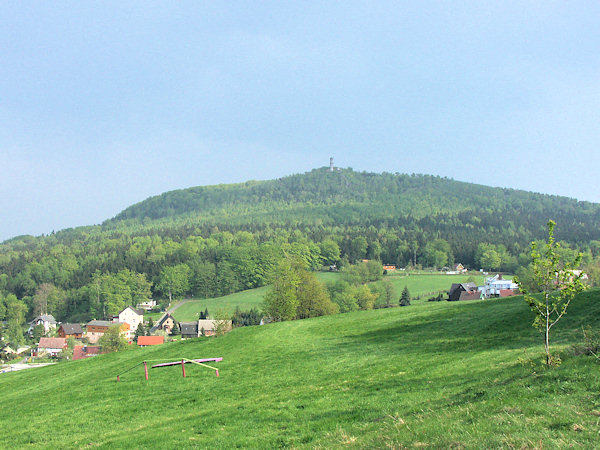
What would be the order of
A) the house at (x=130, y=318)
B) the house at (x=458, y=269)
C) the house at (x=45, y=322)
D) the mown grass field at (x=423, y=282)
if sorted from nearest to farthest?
1. the mown grass field at (x=423, y=282)
2. the house at (x=130, y=318)
3. the house at (x=45, y=322)
4. the house at (x=458, y=269)

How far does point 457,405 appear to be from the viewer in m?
11.0

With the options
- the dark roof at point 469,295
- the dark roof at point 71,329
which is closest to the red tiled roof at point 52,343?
the dark roof at point 71,329

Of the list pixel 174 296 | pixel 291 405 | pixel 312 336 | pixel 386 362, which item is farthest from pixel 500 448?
pixel 174 296

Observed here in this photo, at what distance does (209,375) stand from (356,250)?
147962 millimetres

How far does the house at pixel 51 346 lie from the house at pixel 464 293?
83.8 meters

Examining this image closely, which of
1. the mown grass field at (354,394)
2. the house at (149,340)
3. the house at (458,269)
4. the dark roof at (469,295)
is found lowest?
the house at (149,340)

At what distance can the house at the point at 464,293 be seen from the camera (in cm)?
8888

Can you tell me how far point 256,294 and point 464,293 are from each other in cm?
5867

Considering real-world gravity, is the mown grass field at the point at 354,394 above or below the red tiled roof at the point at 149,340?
above

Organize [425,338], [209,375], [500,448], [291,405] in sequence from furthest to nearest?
[425,338] → [209,375] → [291,405] → [500,448]

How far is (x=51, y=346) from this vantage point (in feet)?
319

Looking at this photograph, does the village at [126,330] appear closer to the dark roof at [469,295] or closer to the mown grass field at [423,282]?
the dark roof at [469,295]

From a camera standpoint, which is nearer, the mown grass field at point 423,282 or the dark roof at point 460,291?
the dark roof at point 460,291

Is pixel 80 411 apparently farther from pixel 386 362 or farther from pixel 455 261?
pixel 455 261
